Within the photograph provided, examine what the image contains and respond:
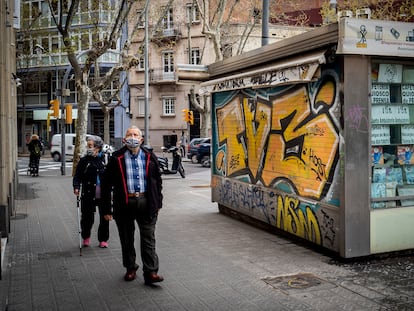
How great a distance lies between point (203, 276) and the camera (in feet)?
20.8

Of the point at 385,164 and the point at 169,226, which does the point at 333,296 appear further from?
the point at 169,226

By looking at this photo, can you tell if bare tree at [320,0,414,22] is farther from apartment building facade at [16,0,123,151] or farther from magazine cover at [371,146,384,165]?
apartment building facade at [16,0,123,151]

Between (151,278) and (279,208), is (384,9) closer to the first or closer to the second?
Answer: (279,208)

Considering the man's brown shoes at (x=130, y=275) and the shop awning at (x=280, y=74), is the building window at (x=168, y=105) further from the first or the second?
the man's brown shoes at (x=130, y=275)

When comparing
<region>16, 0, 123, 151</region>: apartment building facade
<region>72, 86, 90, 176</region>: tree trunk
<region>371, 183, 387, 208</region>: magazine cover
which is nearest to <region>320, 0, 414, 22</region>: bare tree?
<region>72, 86, 90, 176</region>: tree trunk

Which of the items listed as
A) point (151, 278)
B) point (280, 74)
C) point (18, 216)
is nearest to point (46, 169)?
point (18, 216)

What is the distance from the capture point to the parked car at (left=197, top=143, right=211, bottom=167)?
28.7m

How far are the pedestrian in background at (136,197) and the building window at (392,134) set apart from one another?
10.0ft

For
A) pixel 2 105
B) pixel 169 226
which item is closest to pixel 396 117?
pixel 169 226

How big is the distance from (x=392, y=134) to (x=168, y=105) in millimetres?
38742

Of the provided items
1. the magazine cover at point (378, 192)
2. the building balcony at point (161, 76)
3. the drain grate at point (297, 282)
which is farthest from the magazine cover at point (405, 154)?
the building balcony at point (161, 76)

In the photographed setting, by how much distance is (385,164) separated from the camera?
726cm

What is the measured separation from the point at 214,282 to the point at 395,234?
2749 millimetres

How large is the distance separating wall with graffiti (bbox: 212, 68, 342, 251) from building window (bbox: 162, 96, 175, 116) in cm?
3418
